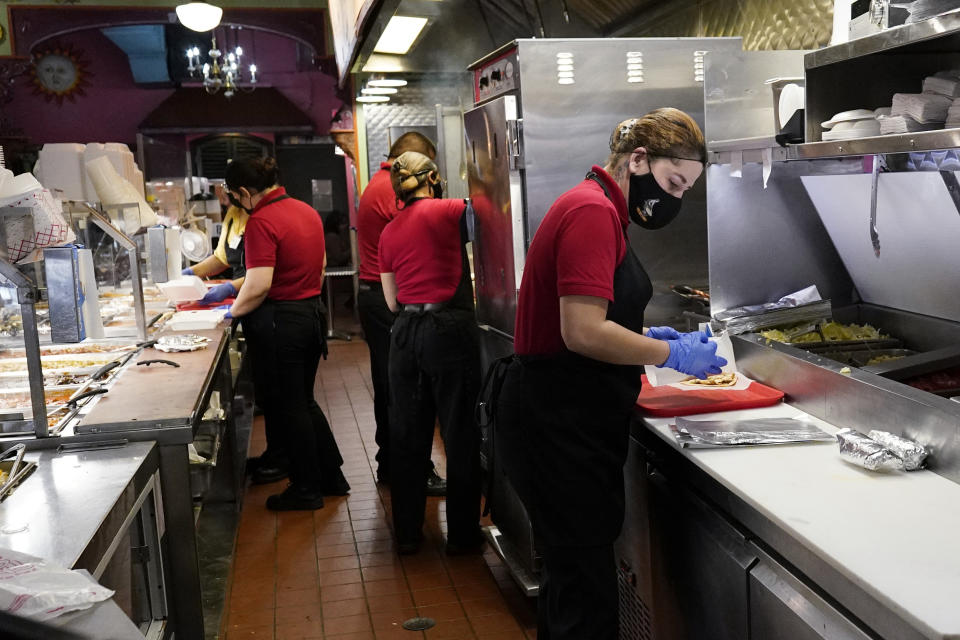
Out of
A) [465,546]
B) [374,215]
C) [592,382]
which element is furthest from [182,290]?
[592,382]

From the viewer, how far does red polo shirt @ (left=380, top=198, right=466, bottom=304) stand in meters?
4.06

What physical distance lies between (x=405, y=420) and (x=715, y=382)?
169 centimetres

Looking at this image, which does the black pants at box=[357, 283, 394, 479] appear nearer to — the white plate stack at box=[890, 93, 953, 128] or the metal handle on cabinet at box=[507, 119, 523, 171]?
the metal handle on cabinet at box=[507, 119, 523, 171]

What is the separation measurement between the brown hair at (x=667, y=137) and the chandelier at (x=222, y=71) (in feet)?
29.4

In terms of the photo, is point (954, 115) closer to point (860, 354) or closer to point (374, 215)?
point (860, 354)

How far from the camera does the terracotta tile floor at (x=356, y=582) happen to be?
11.9 feet

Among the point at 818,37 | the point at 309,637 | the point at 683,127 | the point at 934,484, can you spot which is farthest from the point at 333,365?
the point at 934,484

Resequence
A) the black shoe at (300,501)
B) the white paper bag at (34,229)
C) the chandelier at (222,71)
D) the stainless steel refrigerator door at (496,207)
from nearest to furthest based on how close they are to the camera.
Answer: the white paper bag at (34,229) < the stainless steel refrigerator door at (496,207) < the black shoe at (300,501) < the chandelier at (222,71)

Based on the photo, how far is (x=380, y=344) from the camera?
525cm

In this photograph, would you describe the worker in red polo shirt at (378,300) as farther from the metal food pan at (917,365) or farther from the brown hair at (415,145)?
the metal food pan at (917,365)

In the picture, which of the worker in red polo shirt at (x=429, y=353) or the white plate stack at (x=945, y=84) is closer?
the white plate stack at (x=945, y=84)

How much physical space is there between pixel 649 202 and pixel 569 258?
373 millimetres

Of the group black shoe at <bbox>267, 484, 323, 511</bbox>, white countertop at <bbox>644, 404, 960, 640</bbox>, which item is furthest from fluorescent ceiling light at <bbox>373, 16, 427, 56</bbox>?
white countertop at <bbox>644, 404, 960, 640</bbox>

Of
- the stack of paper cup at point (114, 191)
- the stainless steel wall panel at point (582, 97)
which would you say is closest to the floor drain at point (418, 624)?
the stainless steel wall panel at point (582, 97)
